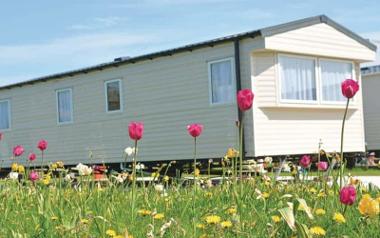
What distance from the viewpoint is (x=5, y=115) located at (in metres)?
21.1

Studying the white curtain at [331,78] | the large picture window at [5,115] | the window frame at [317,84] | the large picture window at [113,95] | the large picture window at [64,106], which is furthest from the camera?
the large picture window at [5,115]

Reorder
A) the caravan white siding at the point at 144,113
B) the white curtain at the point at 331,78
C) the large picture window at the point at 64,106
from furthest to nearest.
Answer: the large picture window at the point at 64,106
the white curtain at the point at 331,78
the caravan white siding at the point at 144,113

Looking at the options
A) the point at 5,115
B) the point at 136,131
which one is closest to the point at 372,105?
the point at 5,115

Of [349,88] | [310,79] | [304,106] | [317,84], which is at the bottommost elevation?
[349,88]

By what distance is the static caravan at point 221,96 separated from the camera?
46.1ft

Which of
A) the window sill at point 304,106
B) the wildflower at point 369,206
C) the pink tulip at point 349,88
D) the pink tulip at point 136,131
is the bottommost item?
the wildflower at point 369,206

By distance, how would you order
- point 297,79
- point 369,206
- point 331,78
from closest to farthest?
point 369,206, point 297,79, point 331,78

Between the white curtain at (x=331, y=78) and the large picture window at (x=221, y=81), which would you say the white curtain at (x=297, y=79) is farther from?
the large picture window at (x=221, y=81)

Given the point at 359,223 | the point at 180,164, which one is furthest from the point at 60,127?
the point at 359,223

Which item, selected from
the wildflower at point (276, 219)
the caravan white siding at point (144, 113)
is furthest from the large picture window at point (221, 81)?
the wildflower at point (276, 219)

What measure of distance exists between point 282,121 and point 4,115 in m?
10.5

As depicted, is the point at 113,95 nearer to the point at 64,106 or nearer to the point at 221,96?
the point at 64,106

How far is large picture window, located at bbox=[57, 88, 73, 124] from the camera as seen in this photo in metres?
18.5

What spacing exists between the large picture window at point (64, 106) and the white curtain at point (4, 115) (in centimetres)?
296
